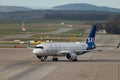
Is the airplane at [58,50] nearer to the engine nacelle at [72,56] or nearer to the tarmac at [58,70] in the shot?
Answer: the engine nacelle at [72,56]

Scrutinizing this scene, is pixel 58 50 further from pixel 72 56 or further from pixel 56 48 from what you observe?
pixel 72 56

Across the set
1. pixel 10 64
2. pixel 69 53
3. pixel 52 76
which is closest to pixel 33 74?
pixel 52 76

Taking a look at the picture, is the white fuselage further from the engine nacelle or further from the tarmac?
the tarmac

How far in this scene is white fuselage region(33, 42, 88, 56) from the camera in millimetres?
69812

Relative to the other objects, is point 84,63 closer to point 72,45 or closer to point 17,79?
point 72,45

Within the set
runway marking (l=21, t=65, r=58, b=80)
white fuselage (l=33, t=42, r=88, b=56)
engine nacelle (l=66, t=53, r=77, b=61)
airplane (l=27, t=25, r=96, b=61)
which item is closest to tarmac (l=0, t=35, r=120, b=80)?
runway marking (l=21, t=65, r=58, b=80)

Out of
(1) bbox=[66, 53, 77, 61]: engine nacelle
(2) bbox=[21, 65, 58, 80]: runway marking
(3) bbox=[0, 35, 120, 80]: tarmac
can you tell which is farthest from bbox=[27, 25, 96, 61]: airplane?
(2) bbox=[21, 65, 58, 80]: runway marking

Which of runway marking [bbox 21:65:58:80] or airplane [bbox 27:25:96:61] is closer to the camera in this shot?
runway marking [bbox 21:65:58:80]

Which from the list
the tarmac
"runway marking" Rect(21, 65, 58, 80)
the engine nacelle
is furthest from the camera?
the engine nacelle

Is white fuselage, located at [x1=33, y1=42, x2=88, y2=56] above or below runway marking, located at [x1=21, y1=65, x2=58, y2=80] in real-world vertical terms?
above

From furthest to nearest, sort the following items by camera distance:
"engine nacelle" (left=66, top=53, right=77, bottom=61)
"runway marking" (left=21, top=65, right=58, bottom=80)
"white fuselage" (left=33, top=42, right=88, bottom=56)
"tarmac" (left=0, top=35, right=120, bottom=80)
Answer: "engine nacelle" (left=66, top=53, right=77, bottom=61) < "white fuselage" (left=33, top=42, right=88, bottom=56) < "tarmac" (left=0, top=35, right=120, bottom=80) < "runway marking" (left=21, top=65, right=58, bottom=80)

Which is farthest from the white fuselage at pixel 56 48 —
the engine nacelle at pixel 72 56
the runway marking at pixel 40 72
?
the runway marking at pixel 40 72

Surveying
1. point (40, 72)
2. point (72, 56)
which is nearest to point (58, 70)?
point (40, 72)

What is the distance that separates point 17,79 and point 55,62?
66.1 feet
